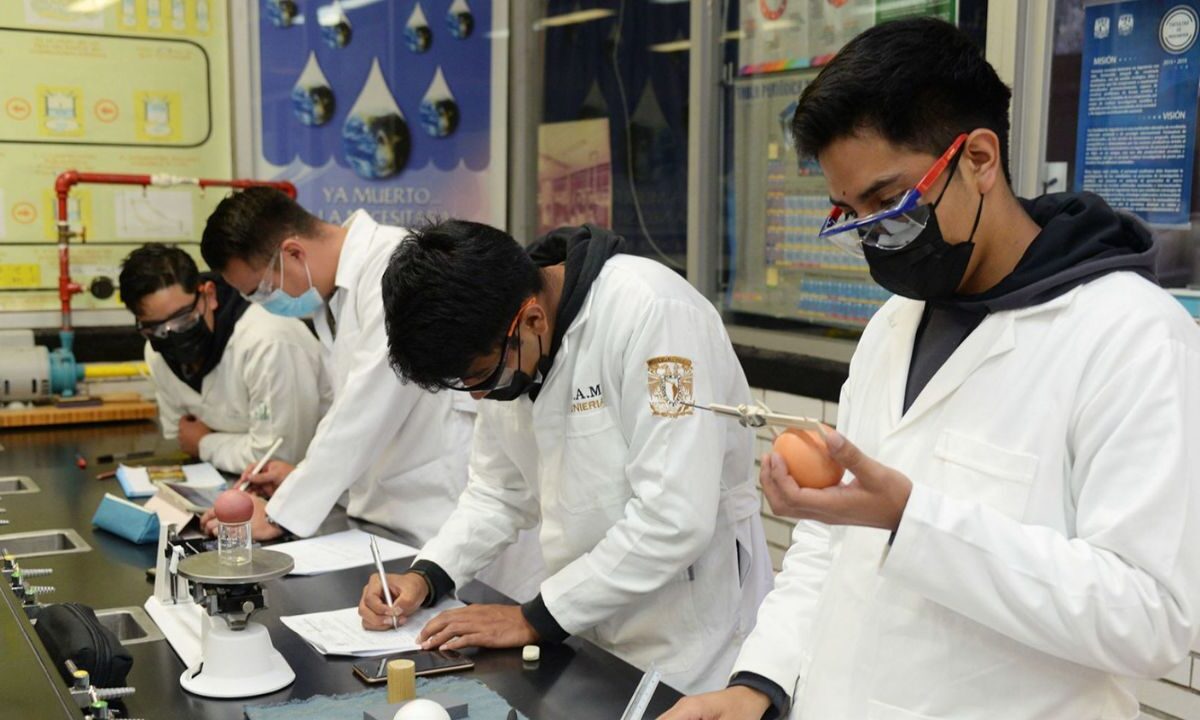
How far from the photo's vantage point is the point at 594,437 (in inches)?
79.9

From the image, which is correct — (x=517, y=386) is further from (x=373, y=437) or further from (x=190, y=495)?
(x=190, y=495)

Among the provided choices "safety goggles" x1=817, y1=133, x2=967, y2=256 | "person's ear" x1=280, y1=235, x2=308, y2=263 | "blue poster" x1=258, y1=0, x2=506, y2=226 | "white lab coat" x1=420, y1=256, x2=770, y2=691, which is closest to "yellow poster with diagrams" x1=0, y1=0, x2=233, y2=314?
"blue poster" x1=258, y1=0, x2=506, y2=226

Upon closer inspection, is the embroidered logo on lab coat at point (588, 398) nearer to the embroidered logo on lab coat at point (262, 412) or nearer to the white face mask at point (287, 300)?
the white face mask at point (287, 300)

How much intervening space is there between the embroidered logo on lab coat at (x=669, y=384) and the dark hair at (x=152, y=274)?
79.0 inches

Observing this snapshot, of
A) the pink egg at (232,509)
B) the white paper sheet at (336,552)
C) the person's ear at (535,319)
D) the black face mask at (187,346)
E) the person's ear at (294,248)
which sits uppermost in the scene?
the person's ear at (294,248)

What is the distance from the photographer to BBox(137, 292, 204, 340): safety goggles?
3.47m

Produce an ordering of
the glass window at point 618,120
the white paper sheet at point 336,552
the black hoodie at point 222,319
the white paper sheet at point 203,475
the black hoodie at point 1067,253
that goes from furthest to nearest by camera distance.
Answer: the glass window at point 618,120 < the black hoodie at point 222,319 < the white paper sheet at point 203,475 < the white paper sheet at point 336,552 < the black hoodie at point 1067,253

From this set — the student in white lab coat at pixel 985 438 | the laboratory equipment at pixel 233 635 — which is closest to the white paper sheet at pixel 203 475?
the laboratory equipment at pixel 233 635

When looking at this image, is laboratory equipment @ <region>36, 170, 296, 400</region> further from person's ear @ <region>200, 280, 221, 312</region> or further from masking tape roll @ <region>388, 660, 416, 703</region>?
masking tape roll @ <region>388, 660, 416, 703</region>

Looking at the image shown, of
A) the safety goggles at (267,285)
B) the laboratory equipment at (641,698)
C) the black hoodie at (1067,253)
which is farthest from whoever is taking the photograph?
the safety goggles at (267,285)

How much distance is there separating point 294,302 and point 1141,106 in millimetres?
2164

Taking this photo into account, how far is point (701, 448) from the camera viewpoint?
193 cm

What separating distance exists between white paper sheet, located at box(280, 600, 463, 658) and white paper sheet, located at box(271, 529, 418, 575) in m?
0.29

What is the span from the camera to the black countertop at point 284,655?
1630 mm
